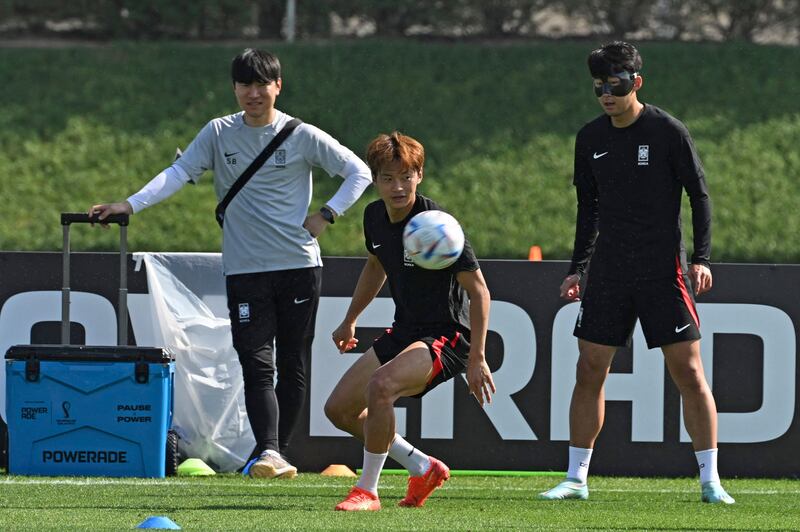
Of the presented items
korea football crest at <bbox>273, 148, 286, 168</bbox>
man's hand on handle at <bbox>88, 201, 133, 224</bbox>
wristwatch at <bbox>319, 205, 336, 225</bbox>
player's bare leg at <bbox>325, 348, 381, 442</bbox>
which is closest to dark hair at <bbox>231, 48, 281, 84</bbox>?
korea football crest at <bbox>273, 148, 286, 168</bbox>

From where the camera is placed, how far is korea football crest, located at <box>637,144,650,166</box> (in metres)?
6.19

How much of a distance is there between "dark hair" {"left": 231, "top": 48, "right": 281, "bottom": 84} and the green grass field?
2.01m

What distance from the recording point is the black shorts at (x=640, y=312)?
6.18m

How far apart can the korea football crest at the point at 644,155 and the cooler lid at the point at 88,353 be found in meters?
2.61

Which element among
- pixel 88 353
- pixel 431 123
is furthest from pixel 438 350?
pixel 431 123

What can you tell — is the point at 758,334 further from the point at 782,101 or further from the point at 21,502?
the point at 782,101

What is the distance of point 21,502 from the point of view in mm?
5957

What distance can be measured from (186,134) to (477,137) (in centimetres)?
412

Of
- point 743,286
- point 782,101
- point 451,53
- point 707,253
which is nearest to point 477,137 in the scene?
point 451,53

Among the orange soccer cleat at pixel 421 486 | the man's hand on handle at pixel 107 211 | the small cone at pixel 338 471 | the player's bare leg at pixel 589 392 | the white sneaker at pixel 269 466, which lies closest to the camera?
the orange soccer cleat at pixel 421 486

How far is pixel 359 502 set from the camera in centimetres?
575

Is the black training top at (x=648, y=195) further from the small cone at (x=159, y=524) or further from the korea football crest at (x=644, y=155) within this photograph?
the small cone at (x=159, y=524)

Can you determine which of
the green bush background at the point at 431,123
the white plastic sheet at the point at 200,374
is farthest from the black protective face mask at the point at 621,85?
the green bush background at the point at 431,123

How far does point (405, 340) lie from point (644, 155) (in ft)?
4.30
